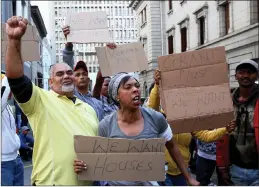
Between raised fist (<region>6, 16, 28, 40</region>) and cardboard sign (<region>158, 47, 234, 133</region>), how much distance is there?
1285 millimetres

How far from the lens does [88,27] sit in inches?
182

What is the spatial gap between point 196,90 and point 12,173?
6.11 ft

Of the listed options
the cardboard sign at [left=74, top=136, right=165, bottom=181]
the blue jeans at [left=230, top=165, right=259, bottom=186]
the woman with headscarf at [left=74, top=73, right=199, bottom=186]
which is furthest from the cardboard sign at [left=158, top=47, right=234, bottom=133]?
the cardboard sign at [left=74, top=136, right=165, bottom=181]

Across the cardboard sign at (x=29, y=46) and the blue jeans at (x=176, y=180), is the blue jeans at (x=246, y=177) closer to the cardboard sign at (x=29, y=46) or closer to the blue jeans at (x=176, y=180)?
the blue jeans at (x=176, y=180)

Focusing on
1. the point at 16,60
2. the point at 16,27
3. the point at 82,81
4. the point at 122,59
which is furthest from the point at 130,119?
the point at 122,59

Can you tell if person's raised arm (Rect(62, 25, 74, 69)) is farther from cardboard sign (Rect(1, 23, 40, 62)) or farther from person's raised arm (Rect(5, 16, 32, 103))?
person's raised arm (Rect(5, 16, 32, 103))

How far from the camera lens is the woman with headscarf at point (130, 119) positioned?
290cm

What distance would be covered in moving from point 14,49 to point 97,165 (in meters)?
0.85

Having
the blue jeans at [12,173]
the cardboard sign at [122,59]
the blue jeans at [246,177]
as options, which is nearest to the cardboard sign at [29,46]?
the cardboard sign at [122,59]

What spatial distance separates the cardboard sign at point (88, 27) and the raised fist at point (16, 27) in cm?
202

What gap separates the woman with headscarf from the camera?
2896 mm

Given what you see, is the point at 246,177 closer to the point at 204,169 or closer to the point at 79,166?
the point at 79,166

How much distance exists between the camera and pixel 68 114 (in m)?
2.94

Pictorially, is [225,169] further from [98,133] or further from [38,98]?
[38,98]
